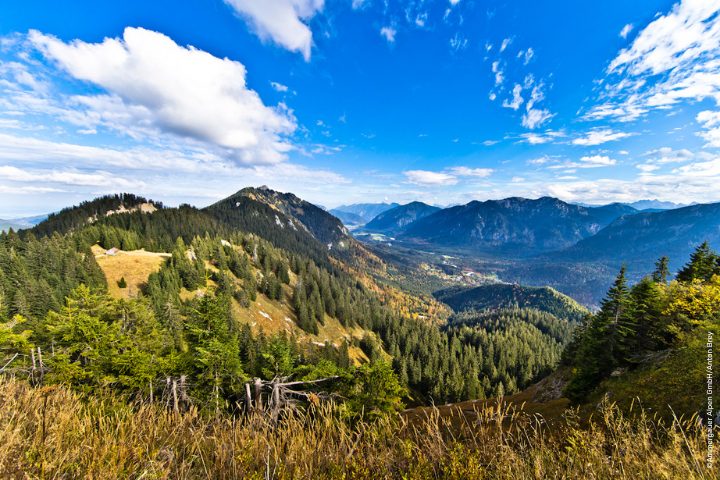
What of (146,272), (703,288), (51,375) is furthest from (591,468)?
(146,272)

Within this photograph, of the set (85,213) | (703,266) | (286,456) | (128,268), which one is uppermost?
(85,213)

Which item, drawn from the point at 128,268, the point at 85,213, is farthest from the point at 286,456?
the point at 85,213

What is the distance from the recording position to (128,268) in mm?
96375

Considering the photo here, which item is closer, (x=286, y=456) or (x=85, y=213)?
(x=286, y=456)

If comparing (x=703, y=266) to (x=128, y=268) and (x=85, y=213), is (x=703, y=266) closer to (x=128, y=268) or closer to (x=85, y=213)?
(x=128, y=268)

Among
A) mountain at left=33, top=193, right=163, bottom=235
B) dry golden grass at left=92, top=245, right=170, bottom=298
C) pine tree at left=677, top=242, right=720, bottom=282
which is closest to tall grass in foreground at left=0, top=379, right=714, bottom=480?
pine tree at left=677, top=242, right=720, bottom=282

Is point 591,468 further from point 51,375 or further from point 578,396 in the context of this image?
point 578,396

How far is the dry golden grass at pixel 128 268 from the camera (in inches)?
3444

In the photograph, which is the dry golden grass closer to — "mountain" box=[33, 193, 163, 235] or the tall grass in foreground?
"mountain" box=[33, 193, 163, 235]

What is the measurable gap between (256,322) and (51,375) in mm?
82325

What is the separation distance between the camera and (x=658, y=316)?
34562 millimetres

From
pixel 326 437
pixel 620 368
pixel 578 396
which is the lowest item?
pixel 578 396

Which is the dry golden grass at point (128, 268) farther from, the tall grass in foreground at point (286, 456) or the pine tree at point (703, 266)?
the pine tree at point (703, 266)

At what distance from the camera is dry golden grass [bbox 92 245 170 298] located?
87.5m
